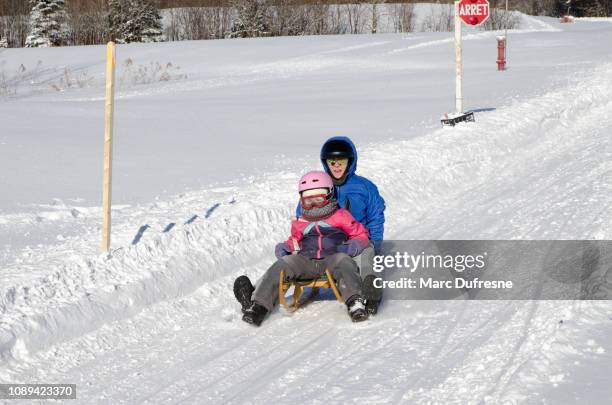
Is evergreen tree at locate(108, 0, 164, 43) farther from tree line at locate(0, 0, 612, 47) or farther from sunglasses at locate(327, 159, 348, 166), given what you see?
sunglasses at locate(327, 159, 348, 166)

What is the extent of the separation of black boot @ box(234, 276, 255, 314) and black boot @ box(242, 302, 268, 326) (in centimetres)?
5

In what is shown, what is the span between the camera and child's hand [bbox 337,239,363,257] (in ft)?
20.1

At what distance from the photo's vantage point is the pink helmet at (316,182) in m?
6.25

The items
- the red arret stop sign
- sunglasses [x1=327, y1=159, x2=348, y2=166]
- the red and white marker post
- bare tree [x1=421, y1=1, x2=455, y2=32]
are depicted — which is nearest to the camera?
sunglasses [x1=327, y1=159, x2=348, y2=166]

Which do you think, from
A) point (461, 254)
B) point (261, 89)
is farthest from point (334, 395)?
point (261, 89)

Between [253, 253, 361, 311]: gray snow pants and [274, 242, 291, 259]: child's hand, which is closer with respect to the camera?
[253, 253, 361, 311]: gray snow pants

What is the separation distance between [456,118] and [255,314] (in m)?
8.76

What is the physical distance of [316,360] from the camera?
5.06 meters

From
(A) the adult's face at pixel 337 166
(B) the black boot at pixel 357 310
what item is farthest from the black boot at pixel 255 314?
(A) the adult's face at pixel 337 166

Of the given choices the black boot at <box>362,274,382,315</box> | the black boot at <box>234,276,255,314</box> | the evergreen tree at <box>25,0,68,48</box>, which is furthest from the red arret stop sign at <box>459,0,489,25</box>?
the evergreen tree at <box>25,0,68,48</box>

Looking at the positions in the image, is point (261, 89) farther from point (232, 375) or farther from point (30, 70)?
point (232, 375)

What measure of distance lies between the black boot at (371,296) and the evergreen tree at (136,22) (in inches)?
1723

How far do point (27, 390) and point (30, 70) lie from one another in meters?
31.6

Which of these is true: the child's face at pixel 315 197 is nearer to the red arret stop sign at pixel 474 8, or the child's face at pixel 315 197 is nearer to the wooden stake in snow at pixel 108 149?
the wooden stake in snow at pixel 108 149
